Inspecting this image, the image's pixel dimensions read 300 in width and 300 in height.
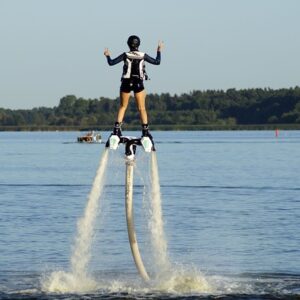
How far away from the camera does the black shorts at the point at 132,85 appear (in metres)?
29.8

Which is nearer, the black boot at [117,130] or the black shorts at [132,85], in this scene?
the black shorts at [132,85]

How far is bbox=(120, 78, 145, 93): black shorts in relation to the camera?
29750mm

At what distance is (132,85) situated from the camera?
29.8m

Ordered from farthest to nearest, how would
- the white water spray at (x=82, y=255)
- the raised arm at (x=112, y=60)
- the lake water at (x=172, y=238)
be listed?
the lake water at (x=172, y=238) < the white water spray at (x=82, y=255) < the raised arm at (x=112, y=60)

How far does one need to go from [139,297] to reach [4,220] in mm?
26659

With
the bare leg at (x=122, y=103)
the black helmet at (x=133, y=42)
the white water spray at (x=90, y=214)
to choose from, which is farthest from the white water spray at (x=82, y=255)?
the black helmet at (x=133, y=42)

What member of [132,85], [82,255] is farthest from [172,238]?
[132,85]

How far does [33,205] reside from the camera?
7075 centimetres

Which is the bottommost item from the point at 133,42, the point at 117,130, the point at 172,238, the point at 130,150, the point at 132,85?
the point at 172,238

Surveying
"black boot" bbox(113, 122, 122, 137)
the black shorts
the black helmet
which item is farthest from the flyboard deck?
the black helmet

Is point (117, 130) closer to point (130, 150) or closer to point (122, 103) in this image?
point (122, 103)

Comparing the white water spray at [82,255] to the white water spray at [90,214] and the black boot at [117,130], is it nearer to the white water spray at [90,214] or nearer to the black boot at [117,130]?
the white water spray at [90,214]

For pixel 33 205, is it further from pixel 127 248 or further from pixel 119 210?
pixel 127 248

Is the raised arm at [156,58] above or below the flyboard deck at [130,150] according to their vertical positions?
above
